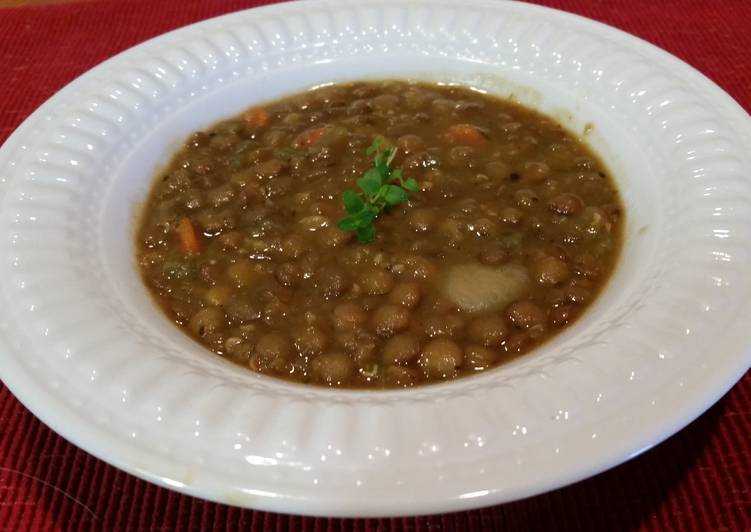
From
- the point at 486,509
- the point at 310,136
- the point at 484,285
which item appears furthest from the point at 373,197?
the point at 486,509

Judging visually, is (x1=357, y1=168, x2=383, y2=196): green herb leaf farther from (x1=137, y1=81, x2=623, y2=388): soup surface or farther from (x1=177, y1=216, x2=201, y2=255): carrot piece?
(x1=177, y1=216, x2=201, y2=255): carrot piece

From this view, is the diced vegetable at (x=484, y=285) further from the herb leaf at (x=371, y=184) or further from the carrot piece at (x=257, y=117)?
the carrot piece at (x=257, y=117)

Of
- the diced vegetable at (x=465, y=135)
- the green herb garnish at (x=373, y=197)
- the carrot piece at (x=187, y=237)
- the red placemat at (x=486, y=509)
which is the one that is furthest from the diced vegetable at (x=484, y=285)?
the carrot piece at (x=187, y=237)

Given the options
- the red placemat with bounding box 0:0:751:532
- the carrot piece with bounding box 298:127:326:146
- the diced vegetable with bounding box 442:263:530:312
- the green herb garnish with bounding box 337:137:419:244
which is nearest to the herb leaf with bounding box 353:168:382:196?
the green herb garnish with bounding box 337:137:419:244

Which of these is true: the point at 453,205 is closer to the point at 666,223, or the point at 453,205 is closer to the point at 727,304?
the point at 666,223

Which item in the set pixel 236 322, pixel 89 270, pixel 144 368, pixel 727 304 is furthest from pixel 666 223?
pixel 89 270

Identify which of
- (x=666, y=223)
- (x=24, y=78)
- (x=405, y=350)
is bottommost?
(x=24, y=78)
